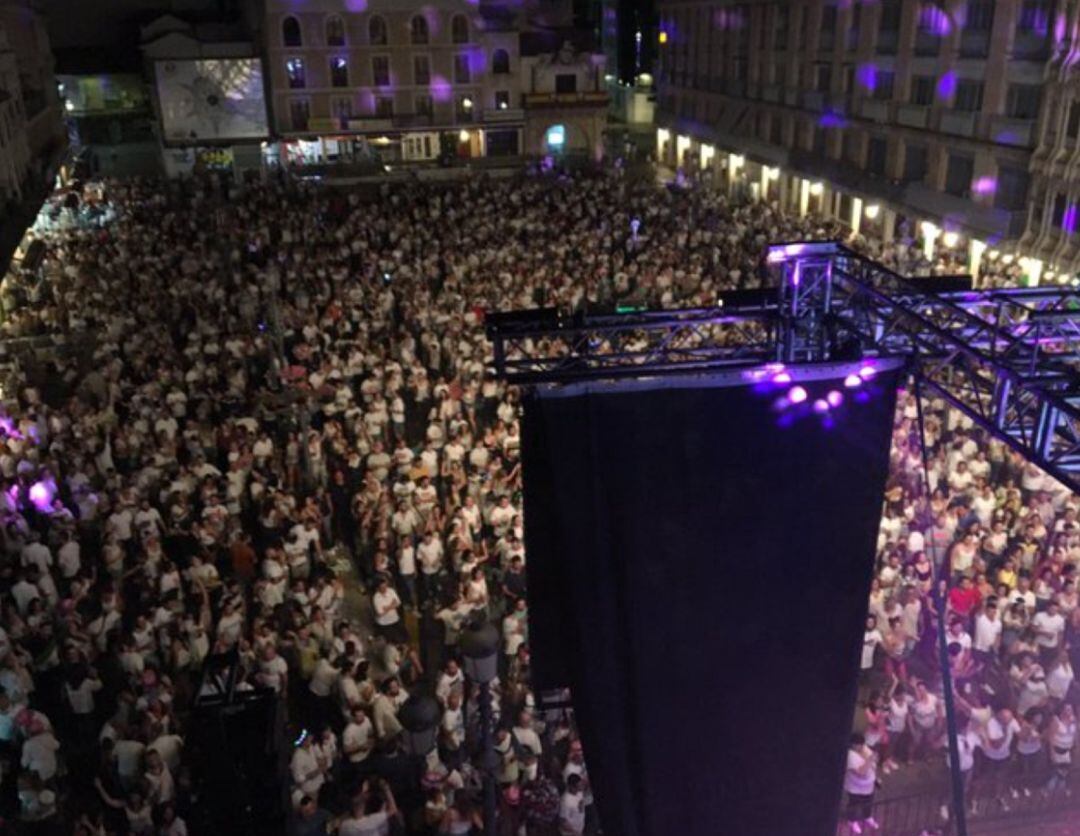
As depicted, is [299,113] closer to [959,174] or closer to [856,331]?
[959,174]

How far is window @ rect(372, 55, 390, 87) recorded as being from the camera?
45.5 meters

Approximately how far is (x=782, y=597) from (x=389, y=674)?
4.59 meters

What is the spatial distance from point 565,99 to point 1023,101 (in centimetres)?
2540

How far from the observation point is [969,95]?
27.0m

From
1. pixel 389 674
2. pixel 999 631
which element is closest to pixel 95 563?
pixel 389 674

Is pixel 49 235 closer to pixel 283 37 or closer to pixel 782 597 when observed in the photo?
pixel 283 37

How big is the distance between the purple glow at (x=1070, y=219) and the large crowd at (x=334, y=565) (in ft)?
27.8

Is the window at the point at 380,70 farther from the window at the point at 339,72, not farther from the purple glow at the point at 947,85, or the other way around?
the purple glow at the point at 947,85

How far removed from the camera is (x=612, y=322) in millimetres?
7641

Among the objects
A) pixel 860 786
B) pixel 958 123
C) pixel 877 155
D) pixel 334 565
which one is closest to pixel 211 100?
pixel 877 155

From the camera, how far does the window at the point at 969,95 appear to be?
26516 millimetres

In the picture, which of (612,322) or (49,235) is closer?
(612,322)

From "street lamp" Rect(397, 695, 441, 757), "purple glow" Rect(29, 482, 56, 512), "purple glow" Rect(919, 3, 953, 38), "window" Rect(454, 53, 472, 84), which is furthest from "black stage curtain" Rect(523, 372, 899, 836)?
"window" Rect(454, 53, 472, 84)

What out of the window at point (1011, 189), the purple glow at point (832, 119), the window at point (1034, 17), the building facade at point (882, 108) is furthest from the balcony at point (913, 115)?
the window at point (1034, 17)
